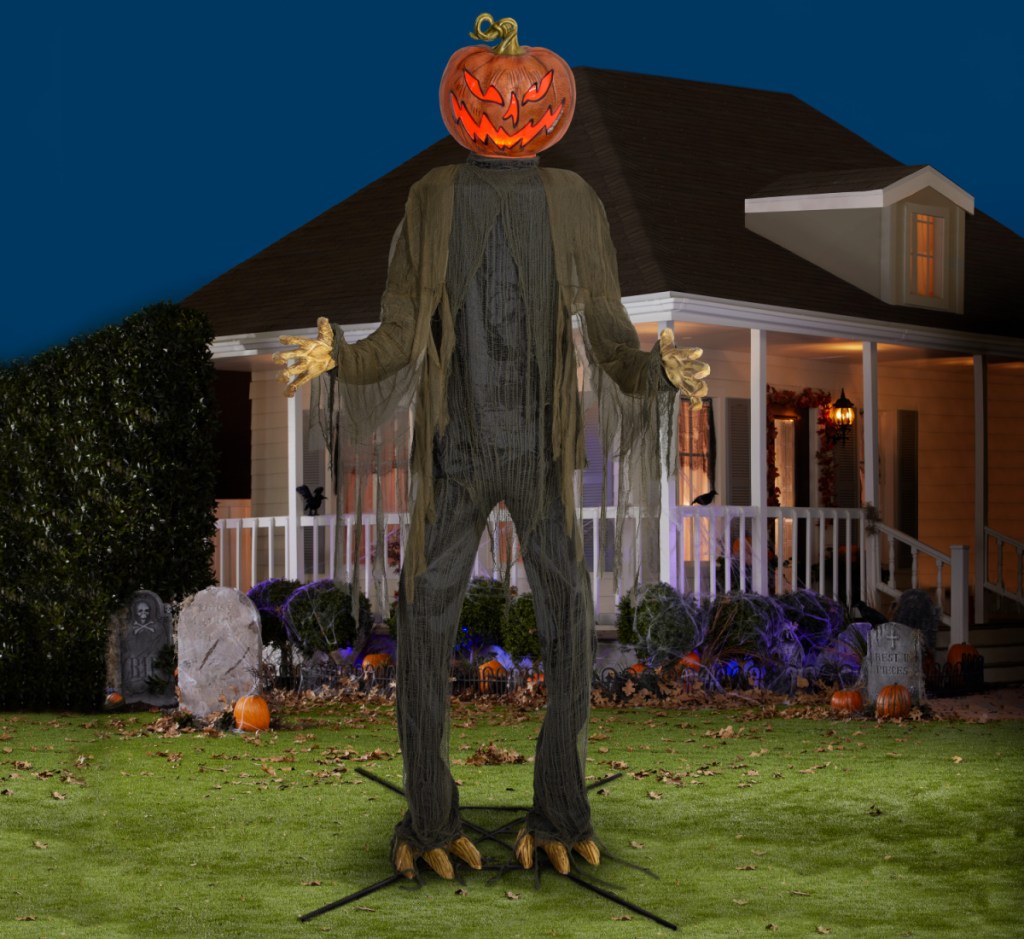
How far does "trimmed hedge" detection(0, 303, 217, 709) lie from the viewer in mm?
13797

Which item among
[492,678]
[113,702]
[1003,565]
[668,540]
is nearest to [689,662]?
[668,540]

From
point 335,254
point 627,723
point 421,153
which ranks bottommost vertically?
point 627,723

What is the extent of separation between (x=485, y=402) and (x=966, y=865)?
295 centimetres

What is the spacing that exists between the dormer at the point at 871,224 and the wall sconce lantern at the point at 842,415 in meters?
1.47

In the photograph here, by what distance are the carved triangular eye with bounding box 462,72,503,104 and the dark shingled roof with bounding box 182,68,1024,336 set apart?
28.9ft

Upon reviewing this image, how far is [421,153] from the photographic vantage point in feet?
68.9

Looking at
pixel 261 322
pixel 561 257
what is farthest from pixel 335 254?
pixel 561 257

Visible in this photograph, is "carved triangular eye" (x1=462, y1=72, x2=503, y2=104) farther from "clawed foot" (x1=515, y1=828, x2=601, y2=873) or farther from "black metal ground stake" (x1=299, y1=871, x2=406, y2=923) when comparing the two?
"black metal ground stake" (x1=299, y1=871, x2=406, y2=923)

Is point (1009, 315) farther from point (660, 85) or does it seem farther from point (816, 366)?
point (660, 85)

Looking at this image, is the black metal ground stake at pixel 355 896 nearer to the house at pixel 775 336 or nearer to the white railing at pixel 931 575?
the house at pixel 775 336

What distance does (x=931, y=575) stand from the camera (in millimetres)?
20797

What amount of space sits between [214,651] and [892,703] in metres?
4.88

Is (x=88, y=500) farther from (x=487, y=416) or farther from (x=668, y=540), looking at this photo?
(x=487, y=416)

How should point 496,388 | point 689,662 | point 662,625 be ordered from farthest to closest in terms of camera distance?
point 689,662 < point 662,625 < point 496,388
